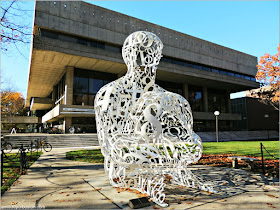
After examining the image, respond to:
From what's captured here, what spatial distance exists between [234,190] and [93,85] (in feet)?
72.6

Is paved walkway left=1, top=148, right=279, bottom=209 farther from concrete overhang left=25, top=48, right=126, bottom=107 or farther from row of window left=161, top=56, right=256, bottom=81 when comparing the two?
row of window left=161, top=56, right=256, bottom=81

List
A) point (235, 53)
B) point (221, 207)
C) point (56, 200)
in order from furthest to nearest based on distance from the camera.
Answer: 1. point (235, 53)
2. point (56, 200)
3. point (221, 207)

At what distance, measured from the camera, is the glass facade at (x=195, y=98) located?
3338 cm

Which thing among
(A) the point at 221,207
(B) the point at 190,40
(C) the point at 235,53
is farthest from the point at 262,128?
(A) the point at 221,207

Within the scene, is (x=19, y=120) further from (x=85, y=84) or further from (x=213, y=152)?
(x=213, y=152)

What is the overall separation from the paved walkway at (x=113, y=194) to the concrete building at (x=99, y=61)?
12.4 m

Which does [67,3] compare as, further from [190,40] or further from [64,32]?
[190,40]

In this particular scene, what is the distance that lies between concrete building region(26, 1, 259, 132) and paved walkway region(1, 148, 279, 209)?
1235 centimetres

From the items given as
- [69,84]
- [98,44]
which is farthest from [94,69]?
[98,44]

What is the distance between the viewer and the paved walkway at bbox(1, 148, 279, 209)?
3678 millimetres

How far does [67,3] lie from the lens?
19.4 meters

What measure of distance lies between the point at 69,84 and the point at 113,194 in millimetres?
20111

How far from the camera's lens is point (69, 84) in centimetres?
2247

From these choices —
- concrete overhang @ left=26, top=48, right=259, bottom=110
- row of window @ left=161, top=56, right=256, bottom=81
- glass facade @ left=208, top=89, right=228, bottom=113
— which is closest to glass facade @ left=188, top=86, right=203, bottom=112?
concrete overhang @ left=26, top=48, right=259, bottom=110
